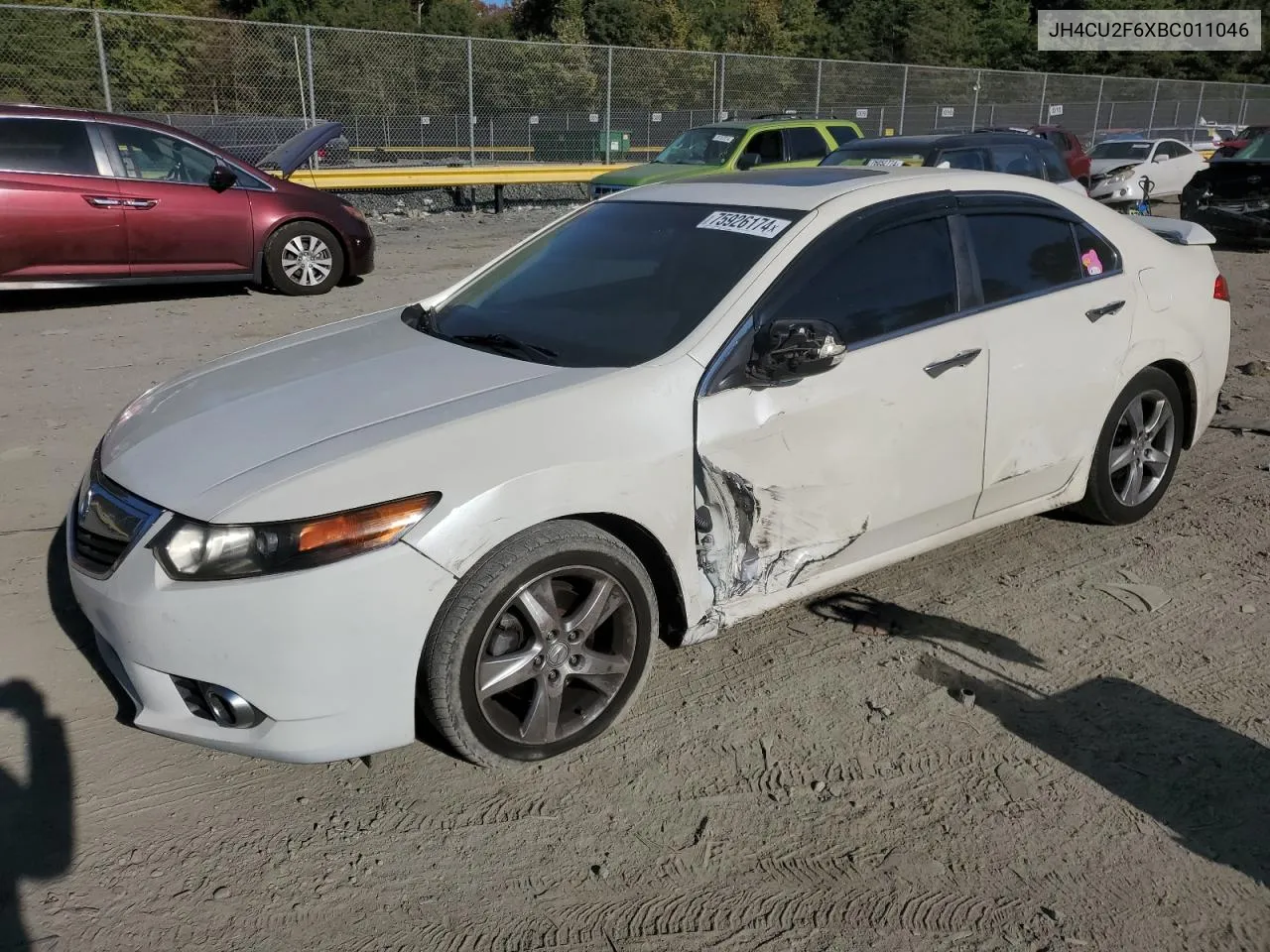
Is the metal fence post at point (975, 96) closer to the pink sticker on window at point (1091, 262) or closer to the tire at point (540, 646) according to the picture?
the pink sticker on window at point (1091, 262)

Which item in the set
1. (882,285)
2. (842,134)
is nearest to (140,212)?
(882,285)

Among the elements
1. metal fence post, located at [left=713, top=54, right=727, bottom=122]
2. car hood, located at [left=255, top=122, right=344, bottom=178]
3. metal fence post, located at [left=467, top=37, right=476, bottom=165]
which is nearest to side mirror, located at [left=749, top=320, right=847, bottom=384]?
car hood, located at [left=255, top=122, right=344, bottom=178]

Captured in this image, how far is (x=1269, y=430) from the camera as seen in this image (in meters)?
6.30

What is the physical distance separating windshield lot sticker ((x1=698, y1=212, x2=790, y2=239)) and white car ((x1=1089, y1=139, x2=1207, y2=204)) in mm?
17710

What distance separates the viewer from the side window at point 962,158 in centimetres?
1141

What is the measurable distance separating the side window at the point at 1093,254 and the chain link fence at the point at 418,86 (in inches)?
553

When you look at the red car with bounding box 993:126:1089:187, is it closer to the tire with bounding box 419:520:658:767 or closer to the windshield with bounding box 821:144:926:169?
the windshield with bounding box 821:144:926:169

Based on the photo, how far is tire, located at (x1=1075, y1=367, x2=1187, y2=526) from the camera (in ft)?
14.7

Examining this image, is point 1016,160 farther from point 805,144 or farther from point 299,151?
point 299,151

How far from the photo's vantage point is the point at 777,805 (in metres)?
2.94

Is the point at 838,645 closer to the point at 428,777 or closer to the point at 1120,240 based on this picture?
the point at 428,777

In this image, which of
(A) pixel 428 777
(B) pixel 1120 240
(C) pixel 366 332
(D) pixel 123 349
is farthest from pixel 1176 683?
(D) pixel 123 349

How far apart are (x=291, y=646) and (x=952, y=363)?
2439 millimetres

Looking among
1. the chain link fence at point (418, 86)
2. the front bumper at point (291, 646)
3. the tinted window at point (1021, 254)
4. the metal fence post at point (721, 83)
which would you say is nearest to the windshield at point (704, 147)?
the chain link fence at point (418, 86)
